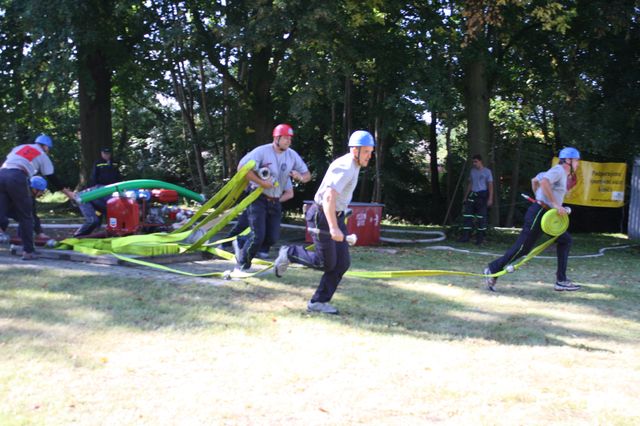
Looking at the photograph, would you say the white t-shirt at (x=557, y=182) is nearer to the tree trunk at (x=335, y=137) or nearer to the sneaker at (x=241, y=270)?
the sneaker at (x=241, y=270)

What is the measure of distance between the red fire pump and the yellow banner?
9.81 m

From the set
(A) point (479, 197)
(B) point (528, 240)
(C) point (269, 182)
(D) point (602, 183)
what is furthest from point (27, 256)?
(D) point (602, 183)

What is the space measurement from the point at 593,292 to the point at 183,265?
528 centimetres

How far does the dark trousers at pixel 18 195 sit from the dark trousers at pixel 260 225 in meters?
2.90

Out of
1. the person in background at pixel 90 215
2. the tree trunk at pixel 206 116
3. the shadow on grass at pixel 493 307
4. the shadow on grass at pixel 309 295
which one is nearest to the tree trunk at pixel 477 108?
the shadow on grass at pixel 493 307

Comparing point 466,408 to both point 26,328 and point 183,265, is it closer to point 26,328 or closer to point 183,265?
point 26,328

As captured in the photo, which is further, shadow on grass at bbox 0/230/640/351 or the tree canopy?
the tree canopy

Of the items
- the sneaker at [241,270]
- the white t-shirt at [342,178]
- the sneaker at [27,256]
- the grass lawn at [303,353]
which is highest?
the white t-shirt at [342,178]

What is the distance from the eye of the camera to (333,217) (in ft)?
19.6

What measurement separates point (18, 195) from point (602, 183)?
45.1ft

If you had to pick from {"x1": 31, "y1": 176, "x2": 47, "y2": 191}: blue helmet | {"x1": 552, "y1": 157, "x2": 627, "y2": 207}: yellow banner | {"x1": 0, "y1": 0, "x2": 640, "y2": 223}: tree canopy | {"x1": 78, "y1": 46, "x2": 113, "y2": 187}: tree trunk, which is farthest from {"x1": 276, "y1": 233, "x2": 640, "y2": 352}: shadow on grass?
{"x1": 78, "y1": 46, "x2": 113, "y2": 187}: tree trunk

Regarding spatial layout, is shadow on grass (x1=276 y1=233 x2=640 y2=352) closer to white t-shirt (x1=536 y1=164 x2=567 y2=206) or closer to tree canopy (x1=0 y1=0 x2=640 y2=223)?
white t-shirt (x1=536 y1=164 x2=567 y2=206)

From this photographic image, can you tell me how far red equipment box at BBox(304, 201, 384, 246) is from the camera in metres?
12.6

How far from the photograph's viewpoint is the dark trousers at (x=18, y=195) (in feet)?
28.2
